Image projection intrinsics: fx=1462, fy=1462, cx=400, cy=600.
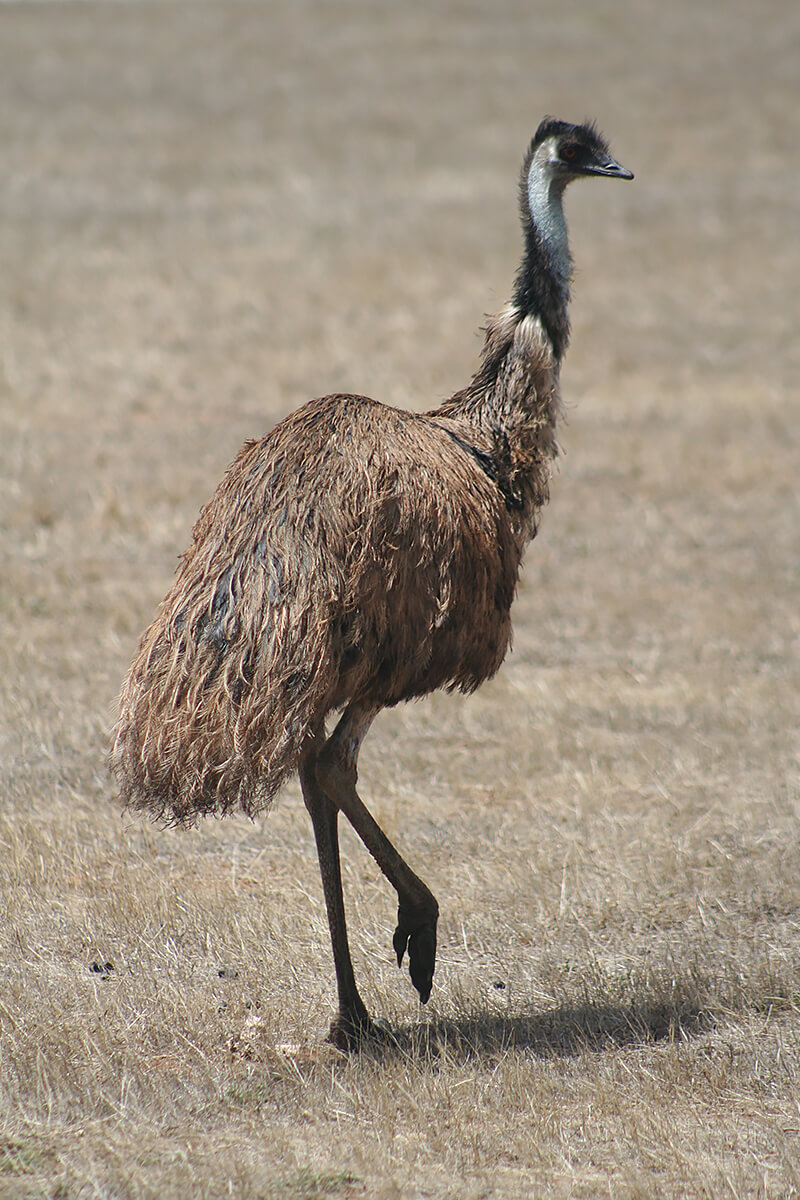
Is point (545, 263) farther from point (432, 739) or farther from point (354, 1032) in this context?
point (432, 739)

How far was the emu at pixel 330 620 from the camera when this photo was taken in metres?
4.53

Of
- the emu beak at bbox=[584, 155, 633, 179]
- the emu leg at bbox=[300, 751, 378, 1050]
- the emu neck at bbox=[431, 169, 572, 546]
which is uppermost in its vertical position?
the emu beak at bbox=[584, 155, 633, 179]

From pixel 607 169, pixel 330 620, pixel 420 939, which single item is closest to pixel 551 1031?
pixel 420 939

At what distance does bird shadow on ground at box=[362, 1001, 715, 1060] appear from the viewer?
4.91m

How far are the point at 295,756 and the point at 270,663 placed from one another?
30 centimetres

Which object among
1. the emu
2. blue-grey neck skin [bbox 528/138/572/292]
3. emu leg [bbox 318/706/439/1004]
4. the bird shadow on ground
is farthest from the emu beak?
the bird shadow on ground

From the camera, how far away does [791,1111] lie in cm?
454

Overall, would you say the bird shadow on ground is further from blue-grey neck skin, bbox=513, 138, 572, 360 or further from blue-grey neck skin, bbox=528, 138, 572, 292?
blue-grey neck skin, bbox=528, 138, 572, 292

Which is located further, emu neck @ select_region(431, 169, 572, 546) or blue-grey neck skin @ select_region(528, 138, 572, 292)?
blue-grey neck skin @ select_region(528, 138, 572, 292)

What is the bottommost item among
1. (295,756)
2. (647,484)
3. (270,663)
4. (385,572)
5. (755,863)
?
(755,863)

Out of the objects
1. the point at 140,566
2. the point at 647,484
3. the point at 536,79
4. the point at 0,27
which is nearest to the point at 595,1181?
the point at 140,566

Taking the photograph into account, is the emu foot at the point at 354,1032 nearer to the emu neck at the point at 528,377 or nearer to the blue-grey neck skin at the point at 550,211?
the emu neck at the point at 528,377

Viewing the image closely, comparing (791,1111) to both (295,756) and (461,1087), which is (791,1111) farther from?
(295,756)

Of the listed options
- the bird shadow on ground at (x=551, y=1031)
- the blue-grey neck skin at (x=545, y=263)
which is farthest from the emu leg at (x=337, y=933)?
the blue-grey neck skin at (x=545, y=263)
